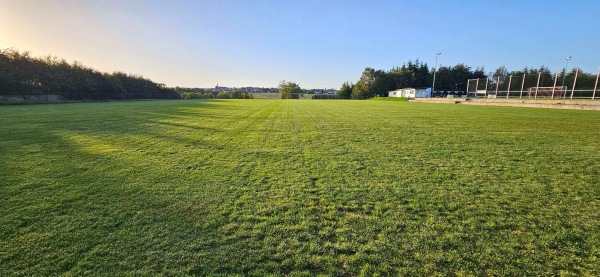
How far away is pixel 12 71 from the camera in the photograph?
32.6 meters

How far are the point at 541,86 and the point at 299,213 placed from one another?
35693mm

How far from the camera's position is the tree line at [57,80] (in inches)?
1289

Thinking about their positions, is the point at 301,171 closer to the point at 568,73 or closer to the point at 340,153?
the point at 340,153

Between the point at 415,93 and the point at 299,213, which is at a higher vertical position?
the point at 415,93

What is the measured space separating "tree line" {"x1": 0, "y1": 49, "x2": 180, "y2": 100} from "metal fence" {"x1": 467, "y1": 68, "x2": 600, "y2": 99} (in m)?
58.7

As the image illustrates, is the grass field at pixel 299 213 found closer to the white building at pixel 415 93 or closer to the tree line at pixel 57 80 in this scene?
the tree line at pixel 57 80

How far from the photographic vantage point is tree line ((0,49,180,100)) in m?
32.8

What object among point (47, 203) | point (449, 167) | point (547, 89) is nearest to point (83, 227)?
point (47, 203)

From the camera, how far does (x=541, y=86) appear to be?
2745 cm

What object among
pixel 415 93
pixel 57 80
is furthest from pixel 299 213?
pixel 415 93

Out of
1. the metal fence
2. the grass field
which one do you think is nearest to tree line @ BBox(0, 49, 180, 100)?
the grass field

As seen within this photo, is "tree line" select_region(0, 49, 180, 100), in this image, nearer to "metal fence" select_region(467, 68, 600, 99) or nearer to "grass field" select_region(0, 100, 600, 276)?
"grass field" select_region(0, 100, 600, 276)

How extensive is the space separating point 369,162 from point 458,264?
318 centimetres

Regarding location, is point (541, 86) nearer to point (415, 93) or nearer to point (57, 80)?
point (415, 93)
